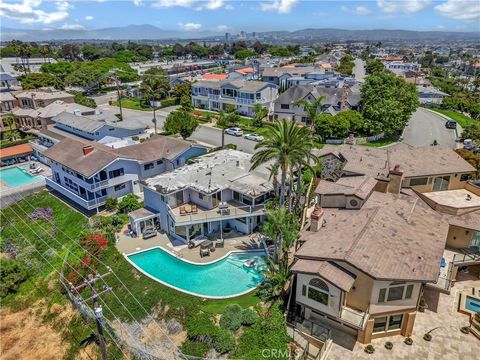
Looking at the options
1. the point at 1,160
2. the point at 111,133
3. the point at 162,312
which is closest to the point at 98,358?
the point at 162,312

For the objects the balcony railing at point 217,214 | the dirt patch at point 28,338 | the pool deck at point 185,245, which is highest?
the balcony railing at point 217,214

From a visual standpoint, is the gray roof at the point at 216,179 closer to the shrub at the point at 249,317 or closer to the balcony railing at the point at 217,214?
the balcony railing at the point at 217,214

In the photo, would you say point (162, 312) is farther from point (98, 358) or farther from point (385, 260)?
point (385, 260)

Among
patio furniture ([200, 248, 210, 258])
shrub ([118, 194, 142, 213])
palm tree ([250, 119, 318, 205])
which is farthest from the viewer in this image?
shrub ([118, 194, 142, 213])

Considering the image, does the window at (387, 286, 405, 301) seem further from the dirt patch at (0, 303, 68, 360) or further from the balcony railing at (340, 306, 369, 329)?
the dirt patch at (0, 303, 68, 360)

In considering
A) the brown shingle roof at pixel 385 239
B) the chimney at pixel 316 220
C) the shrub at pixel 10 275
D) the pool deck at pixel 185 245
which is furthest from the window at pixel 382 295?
the shrub at pixel 10 275

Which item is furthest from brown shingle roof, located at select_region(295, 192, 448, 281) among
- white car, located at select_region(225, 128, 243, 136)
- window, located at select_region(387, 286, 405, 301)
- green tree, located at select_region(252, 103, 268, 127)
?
green tree, located at select_region(252, 103, 268, 127)

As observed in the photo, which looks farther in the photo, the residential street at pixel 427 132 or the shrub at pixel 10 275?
the residential street at pixel 427 132
